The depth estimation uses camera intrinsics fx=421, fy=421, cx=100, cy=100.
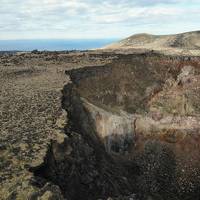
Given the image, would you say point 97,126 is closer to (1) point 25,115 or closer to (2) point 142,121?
(2) point 142,121

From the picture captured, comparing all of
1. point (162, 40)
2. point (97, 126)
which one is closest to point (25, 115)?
point (97, 126)

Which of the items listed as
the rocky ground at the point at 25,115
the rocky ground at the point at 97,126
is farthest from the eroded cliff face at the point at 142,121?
the rocky ground at the point at 25,115

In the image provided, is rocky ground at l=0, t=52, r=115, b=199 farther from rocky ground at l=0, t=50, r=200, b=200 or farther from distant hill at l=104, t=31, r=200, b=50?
distant hill at l=104, t=31, r=200, b=50

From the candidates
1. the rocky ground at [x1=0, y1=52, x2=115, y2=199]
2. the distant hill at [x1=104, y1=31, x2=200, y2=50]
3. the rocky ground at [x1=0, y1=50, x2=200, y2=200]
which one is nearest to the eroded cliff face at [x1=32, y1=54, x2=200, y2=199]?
the rocky ground at [x1=0, y1=50, x2=200, y2=200]

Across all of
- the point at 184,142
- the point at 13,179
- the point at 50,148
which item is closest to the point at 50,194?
the point at 13,179

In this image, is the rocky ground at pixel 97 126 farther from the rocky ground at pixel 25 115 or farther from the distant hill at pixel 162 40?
the distant hill at pixel 162 40

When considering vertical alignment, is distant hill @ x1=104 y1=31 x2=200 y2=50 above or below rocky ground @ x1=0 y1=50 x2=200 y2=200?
above
